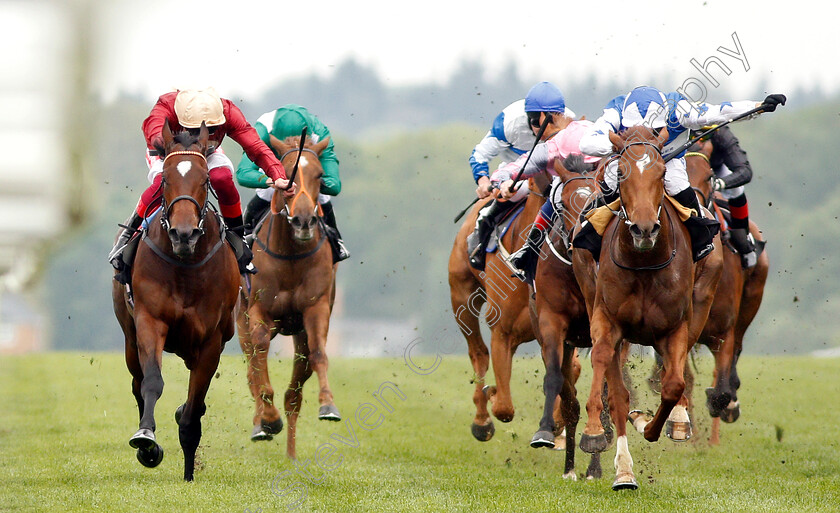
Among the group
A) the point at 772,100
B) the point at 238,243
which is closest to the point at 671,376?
the point at 772,100

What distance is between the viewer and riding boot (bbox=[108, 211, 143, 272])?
8.48 m

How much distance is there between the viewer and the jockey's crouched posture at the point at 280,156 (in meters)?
10.4

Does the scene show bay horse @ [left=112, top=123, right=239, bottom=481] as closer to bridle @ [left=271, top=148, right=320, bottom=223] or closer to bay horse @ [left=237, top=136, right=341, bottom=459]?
bridle @ [left=271, top=148, right=320, bottom=223]

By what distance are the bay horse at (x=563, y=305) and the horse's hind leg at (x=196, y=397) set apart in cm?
242

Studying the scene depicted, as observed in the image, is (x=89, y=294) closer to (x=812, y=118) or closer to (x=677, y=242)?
(x=677, y=242)

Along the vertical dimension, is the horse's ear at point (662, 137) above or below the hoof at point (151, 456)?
above

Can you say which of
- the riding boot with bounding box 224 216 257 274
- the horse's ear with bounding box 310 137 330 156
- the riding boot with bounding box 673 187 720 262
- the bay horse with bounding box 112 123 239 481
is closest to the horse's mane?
the riding boot with bounding box 673 187 720 262

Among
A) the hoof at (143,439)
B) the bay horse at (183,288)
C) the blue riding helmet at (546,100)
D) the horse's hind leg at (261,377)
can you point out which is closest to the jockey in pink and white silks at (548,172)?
the blue riding helmet at (546,100)

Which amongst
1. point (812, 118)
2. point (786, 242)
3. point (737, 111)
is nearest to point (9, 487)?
point (737, 111)

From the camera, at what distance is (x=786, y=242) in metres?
48.3

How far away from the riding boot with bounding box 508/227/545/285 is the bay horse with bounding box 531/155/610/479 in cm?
10

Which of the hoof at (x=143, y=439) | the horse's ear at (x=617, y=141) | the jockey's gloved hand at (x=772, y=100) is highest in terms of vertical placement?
the jockey's gloved hand at (x=772, y=100)

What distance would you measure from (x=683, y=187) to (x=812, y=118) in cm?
5272

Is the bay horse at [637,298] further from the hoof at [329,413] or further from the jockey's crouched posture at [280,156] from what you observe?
the jockey's crouched posture at [280,156]
